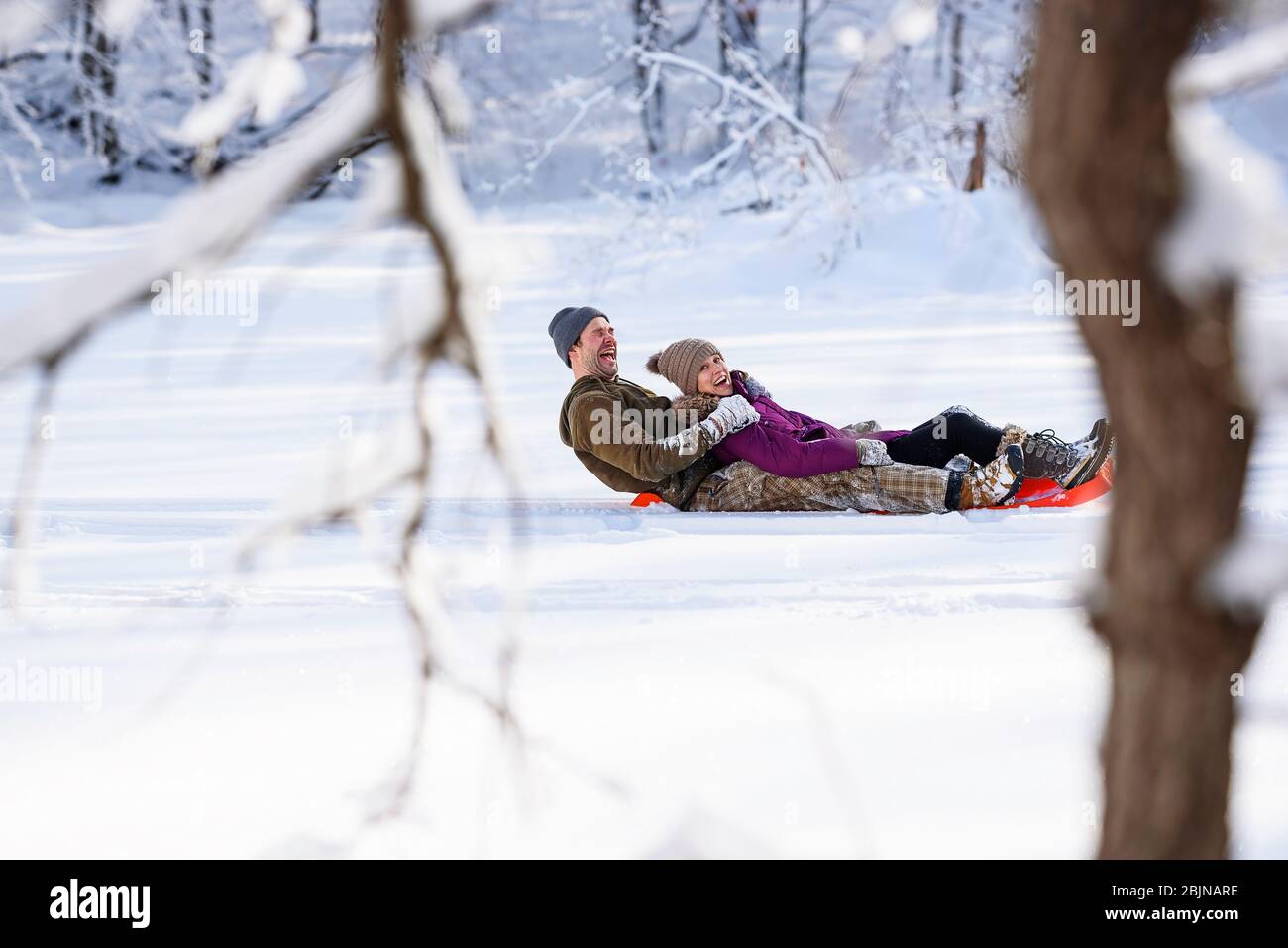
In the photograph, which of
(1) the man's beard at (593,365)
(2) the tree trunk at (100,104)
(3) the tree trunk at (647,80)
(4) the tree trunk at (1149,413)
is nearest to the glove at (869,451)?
(1) the man's beard at (593,365)

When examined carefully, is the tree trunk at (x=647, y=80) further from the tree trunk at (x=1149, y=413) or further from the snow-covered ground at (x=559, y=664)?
the tree trunk at (x=1149, y=413)

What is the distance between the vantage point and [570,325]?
15.8 ft

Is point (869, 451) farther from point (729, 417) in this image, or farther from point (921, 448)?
point (729, 417)

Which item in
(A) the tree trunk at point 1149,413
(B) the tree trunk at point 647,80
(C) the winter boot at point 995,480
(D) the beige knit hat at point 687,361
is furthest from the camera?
(B) the tree trunk at point 647,80

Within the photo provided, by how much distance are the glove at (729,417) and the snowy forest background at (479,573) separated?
0.35 meters

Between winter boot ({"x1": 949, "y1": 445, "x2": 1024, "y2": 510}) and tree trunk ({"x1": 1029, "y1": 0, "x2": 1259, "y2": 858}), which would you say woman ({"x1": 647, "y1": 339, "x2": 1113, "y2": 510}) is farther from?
tree trunk ({"x1": 1029, "y1": 0, "x2": 1259, "y2": 858})

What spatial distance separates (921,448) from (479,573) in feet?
5.93

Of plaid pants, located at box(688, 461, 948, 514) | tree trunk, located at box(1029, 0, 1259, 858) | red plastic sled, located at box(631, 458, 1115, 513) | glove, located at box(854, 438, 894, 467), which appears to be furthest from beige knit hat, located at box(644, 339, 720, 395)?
tree trunk, located at box(1029, 0, 1259, 858)

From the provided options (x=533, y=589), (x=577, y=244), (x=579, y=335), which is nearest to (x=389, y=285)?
(x=533, y=589)

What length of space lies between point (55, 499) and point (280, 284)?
485 centimetres

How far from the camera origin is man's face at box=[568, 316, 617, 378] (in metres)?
4.78

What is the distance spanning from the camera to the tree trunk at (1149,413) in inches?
38.1

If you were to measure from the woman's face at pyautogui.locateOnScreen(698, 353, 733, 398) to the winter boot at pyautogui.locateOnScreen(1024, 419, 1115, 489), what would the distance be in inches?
44.2

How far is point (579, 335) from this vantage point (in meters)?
4.80
